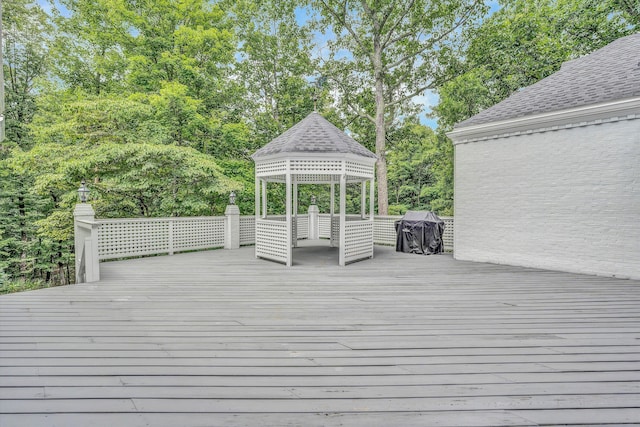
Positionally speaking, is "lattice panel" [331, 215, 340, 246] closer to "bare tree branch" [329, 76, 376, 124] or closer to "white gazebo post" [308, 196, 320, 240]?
"white gazebo post" [308, 196, 320, 240]

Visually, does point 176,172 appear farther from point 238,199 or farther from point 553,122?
point 553,122

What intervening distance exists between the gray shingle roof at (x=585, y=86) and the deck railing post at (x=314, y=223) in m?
5.94

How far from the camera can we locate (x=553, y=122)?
651 centimetres

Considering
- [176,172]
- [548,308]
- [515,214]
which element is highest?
[176,172]

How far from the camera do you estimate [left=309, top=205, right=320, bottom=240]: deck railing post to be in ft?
40.1

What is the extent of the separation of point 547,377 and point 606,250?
500cm

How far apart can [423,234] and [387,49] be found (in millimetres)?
9391

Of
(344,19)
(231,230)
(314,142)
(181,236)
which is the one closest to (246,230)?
(231,230)

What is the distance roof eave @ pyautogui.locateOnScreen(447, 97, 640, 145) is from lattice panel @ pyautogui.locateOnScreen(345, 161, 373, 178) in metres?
2.11

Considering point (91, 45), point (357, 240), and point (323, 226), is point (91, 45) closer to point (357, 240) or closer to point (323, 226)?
point (323, 226)

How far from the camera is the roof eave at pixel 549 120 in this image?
227 inches

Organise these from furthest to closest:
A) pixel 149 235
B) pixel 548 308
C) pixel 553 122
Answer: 1. pixel 149 235
2. pixel 553 122
3. pixel 548 308

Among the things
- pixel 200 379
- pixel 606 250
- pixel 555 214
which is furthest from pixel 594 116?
pixel 200 379

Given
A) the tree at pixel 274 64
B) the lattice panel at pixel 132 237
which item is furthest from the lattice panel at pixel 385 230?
the tree at pixel 274 64
